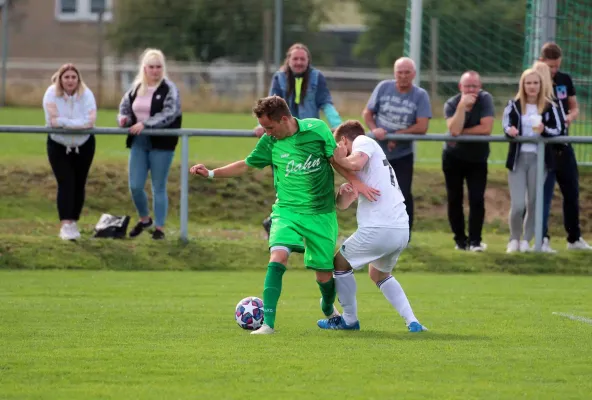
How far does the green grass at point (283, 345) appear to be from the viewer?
258 inches

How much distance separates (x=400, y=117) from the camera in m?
13.9

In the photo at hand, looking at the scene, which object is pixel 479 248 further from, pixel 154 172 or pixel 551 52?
pixel 154 172

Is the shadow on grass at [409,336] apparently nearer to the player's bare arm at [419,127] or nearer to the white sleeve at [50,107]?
the player's bare arm at [419,127]

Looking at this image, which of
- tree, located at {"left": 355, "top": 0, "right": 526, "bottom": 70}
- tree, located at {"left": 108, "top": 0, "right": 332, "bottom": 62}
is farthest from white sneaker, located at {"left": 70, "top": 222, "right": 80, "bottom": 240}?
tree, located at {"left": 108, "top": 0, "right": 332, "bottom": 62}

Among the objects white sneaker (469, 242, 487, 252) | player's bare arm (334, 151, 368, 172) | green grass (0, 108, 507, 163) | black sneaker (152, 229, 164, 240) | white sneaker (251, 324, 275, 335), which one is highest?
player's bare arm (334, 151, 368, 172)

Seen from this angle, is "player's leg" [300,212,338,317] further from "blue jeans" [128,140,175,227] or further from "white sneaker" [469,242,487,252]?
"white sneaker" [469,242,487,252]

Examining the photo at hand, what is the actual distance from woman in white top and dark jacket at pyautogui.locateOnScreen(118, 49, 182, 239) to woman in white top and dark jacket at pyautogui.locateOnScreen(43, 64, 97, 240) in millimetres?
442

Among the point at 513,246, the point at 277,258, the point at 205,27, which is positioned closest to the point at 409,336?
the point at 277,258

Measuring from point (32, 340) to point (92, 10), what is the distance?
142 ft

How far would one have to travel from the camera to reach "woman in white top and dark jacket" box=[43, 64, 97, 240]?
1380cm

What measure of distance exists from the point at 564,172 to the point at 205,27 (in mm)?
26848

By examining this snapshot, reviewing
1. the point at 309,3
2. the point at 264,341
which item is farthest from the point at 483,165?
the point at 309,3

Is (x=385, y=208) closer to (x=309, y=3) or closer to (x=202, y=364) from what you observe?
(x=202, y=364)

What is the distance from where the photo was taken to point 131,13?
41.2 m
